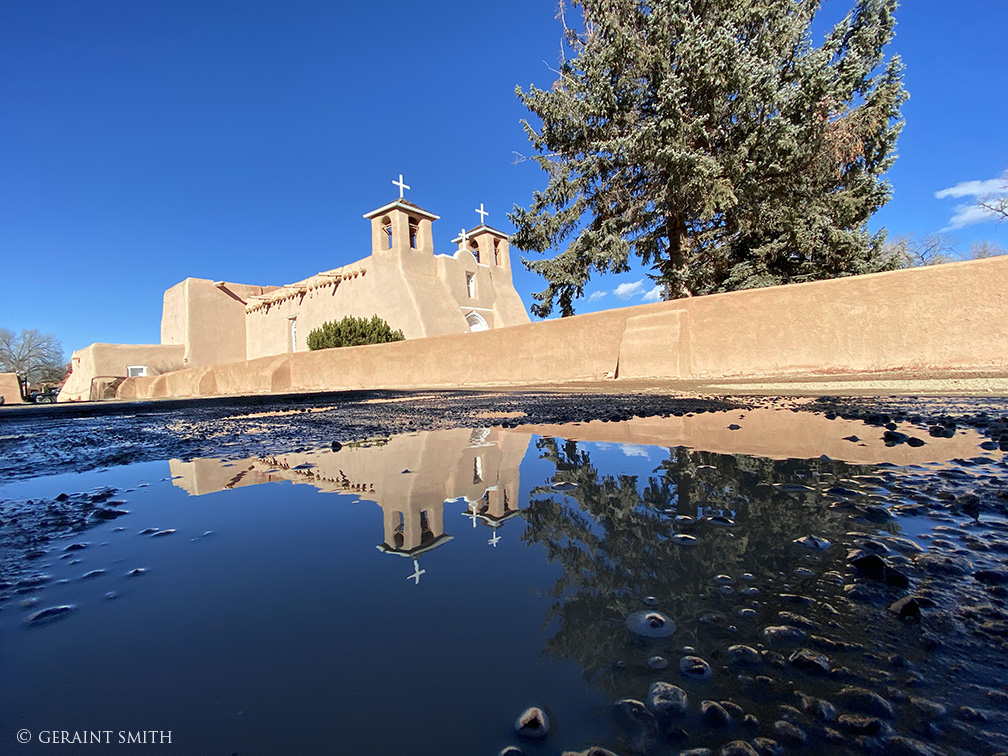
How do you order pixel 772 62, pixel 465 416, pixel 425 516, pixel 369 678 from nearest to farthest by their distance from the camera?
pixel 369 678 → pixel 425 516 → pixel 465 416 → pixel 772 62

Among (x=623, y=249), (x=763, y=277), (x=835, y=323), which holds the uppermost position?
(x=623, y=249)

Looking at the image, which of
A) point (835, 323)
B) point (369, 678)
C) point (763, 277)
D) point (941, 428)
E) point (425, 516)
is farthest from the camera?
point (763, 277)

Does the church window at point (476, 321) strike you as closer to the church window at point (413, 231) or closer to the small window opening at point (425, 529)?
the church window at point (413, 231)

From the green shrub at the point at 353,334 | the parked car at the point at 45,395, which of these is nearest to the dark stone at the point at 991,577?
the green shrub at the point at 353,334

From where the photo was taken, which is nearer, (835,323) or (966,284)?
(966,284)

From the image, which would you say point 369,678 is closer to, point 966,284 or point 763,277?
point 966,284

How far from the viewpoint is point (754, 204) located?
12.4 meters

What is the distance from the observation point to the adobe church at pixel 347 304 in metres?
26.4

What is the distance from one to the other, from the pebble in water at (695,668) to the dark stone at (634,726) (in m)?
0.10

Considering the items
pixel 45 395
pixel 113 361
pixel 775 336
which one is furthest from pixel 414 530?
pixel 45 395

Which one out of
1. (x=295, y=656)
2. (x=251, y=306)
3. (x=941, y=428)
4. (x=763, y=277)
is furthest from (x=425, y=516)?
(x=251, y=306)

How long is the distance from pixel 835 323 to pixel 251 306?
39111 mm

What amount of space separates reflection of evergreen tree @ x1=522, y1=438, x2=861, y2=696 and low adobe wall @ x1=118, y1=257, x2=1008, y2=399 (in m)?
5.58

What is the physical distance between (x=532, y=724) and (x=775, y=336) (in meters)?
7.41
